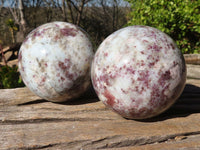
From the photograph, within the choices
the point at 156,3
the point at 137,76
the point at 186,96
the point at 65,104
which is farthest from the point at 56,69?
the point at 156,3

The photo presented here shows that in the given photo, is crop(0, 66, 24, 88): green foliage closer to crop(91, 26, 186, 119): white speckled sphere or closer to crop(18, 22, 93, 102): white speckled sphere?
crop(18, 22, 93, 102): white speckled sphere

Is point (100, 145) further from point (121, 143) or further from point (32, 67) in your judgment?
point (32, 67)

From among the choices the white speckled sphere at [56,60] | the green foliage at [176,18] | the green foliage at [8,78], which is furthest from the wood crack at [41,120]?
the green foliage at [176,18]

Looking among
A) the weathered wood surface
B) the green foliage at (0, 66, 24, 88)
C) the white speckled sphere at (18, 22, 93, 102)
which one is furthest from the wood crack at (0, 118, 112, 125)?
the green foliage at (0, 66, 24, 88)

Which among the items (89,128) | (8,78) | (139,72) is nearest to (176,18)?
(139,72)

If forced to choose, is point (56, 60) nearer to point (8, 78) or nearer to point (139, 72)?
point (139, 72)

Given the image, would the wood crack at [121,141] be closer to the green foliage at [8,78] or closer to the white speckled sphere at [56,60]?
the white speckled sphere at [56,60]
